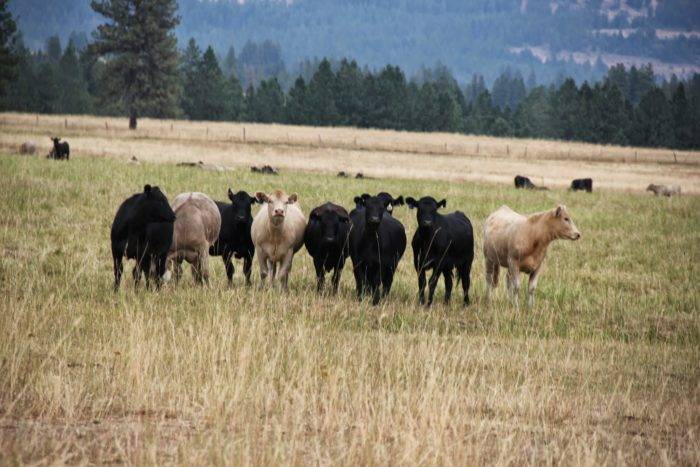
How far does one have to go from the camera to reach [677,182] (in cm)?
5759

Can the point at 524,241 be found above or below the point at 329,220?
below

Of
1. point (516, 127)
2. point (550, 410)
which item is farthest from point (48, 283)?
point (516, 127)

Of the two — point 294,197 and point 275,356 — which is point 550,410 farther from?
point 294,197

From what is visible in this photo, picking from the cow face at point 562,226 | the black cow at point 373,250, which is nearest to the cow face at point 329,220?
the black cow at point 373,250

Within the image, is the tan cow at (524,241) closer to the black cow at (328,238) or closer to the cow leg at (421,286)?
the cow leg at (421,286)

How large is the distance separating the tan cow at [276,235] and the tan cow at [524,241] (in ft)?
11.1

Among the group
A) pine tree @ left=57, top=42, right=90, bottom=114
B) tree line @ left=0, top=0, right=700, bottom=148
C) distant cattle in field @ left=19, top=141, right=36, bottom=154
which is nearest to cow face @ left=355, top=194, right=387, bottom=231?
distant cattle in field @ left=19, top=141, right=36, bottom=154

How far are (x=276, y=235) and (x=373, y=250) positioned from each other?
181 cm

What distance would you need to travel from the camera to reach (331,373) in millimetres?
8805

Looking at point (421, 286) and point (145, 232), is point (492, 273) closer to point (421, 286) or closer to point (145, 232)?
point (421, 286)

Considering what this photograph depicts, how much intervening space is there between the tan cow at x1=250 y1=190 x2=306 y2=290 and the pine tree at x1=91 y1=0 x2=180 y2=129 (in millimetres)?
65479

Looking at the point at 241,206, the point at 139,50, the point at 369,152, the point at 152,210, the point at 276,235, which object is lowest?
the point at 276,235

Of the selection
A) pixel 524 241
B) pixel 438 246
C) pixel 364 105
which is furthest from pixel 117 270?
pixel 364 105

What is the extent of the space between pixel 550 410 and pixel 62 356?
4.59m
